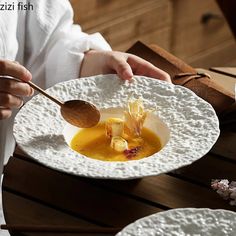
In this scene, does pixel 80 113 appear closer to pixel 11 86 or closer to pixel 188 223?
pixel 11 86

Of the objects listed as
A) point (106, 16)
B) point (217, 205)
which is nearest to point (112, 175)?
point (217, 205)

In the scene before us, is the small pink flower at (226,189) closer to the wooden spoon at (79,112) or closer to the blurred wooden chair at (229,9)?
the wooden spoon at (79,112)

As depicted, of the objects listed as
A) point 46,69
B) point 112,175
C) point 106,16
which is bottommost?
point 106,16

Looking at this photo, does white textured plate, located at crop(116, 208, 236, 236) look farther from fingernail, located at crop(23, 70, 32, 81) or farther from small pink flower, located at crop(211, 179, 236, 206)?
fingernail, located at crop(23, 70, 32, 81)

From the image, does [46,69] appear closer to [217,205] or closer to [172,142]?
[172,142]

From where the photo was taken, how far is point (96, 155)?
1.06 meters

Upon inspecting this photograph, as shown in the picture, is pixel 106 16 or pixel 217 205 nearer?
pixel 217 205

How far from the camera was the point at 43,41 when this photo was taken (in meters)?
1.40

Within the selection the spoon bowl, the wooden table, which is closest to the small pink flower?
the wooden table

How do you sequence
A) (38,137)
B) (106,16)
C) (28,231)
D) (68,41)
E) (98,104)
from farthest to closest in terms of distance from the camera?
(106,16) → (68,41) → (98,104) → (38,137) → (28,231)

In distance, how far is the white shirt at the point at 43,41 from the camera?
4.45ft

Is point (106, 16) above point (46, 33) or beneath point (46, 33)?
beneath

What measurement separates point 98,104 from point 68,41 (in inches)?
9.7

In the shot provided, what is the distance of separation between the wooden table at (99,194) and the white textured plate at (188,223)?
0.23 ft
